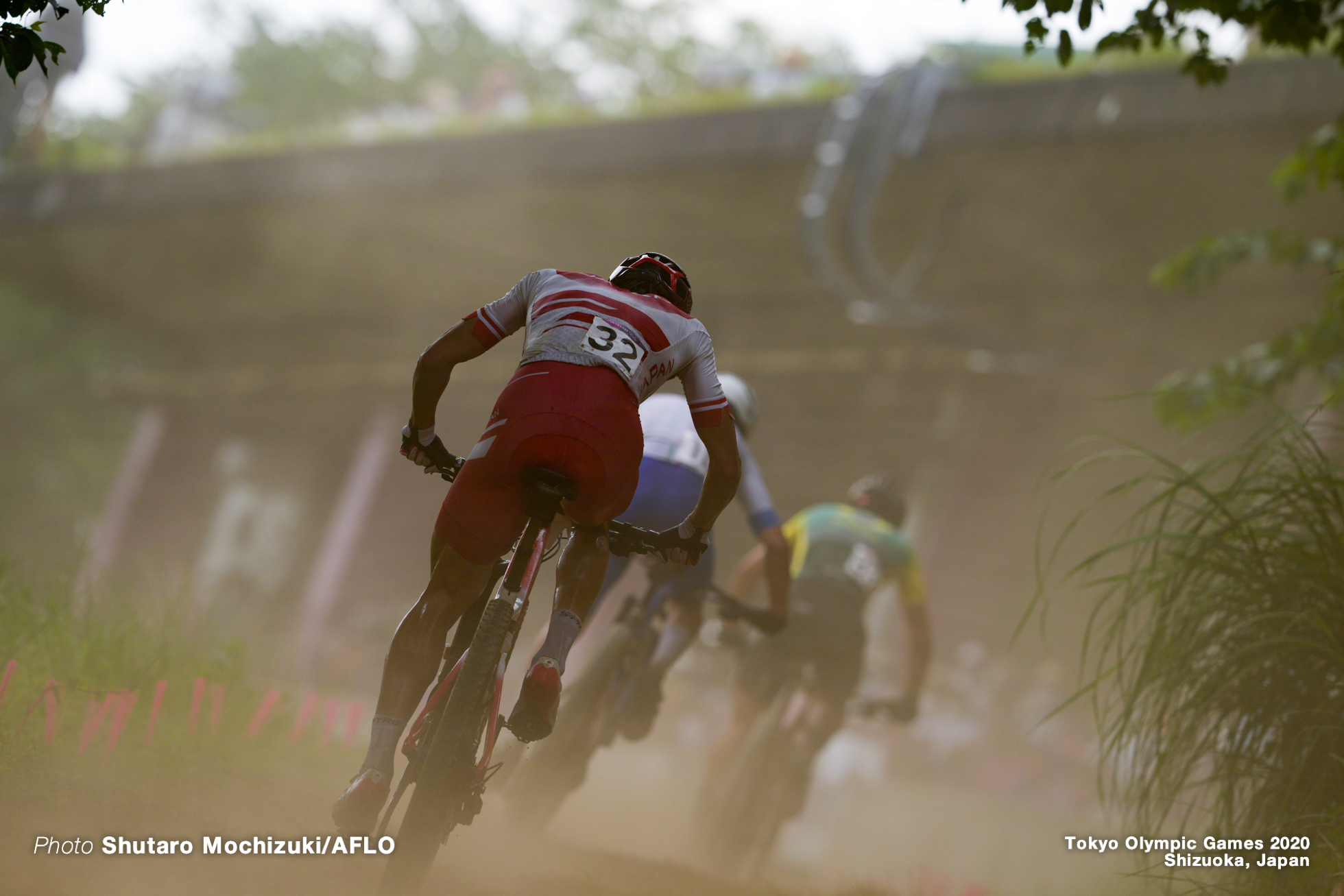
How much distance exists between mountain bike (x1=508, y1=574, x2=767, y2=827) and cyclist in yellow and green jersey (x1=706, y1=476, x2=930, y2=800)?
99 centimetres

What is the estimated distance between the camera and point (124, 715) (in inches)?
164

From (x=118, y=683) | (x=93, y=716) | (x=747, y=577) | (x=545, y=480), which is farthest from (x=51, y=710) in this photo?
(x=747, y=577)

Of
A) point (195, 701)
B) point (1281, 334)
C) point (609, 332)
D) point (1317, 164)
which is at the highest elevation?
point (1317, 164)

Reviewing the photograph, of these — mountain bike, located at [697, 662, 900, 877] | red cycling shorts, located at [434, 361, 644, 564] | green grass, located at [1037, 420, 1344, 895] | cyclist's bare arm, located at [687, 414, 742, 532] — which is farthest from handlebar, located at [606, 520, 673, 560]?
mountain bike, located at [697, 662, 900, 877]

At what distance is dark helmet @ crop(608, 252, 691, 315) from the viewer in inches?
127

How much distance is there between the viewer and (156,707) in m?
4.00

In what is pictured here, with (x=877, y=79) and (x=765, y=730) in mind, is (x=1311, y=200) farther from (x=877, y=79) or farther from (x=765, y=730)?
(x=765, y=730)

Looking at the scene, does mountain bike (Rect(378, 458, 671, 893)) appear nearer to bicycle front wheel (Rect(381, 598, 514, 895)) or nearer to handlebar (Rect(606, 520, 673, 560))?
bicycle front wheel (Rect(381, 598, 514, 895))

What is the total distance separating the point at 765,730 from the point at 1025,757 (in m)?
6.05

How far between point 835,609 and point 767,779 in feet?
A: 2.97

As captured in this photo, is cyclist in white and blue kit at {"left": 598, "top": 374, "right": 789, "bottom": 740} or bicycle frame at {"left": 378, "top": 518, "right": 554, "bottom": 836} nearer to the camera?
bicycle frame at {"left": 378, "top": 518, "right": 554, "bottom": 836}

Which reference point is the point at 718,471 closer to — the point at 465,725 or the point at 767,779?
the point at 465,725

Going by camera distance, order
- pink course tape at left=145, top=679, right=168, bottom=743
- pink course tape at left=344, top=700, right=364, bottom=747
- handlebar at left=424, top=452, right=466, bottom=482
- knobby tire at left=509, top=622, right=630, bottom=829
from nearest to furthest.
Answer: handlebar at left=424, top=452, right=466, bottom=482 < pink course tape at left=145, top=679, right=168, bottom=743 < knobby tire at left=509, top=622, right=630, bottom=829 < pink course tape at left=344, top=700, right=364, bottom=747

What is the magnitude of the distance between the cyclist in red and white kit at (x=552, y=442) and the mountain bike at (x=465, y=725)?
7 centimetres
